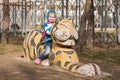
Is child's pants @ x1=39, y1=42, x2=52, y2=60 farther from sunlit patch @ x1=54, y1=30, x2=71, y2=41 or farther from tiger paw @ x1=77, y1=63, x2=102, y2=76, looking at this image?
tiger paw @ x1=77, y1=63, x2=102, y2=76

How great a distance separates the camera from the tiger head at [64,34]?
25.4 ft

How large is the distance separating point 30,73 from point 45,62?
110cm

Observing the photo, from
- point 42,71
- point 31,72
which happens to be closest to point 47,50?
point 42,71

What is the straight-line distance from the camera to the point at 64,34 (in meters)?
7.73

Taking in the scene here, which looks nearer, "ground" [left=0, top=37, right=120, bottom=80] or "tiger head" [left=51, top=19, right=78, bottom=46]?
"ground" [left=0, top=37, right=120, bottom=80]

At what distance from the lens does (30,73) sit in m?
7.20

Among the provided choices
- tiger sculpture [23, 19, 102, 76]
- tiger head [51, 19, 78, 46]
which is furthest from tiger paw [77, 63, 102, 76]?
tiger head [51, 19, 78, 46]

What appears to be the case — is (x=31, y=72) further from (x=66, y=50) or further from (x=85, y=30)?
(x=85, y=30)

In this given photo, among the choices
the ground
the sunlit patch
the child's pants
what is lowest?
the ground

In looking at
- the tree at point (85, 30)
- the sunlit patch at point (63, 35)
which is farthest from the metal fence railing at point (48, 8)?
the sunlit patch at point (63, 35)

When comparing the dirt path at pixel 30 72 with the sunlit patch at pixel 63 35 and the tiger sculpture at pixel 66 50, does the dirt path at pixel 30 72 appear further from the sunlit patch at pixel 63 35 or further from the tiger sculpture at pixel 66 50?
the sunlit patch at pixel 63 35

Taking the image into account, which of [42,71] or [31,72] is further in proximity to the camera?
[42,71]

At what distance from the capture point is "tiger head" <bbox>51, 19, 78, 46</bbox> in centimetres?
773

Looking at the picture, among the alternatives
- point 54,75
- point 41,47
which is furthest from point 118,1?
point 54,75
